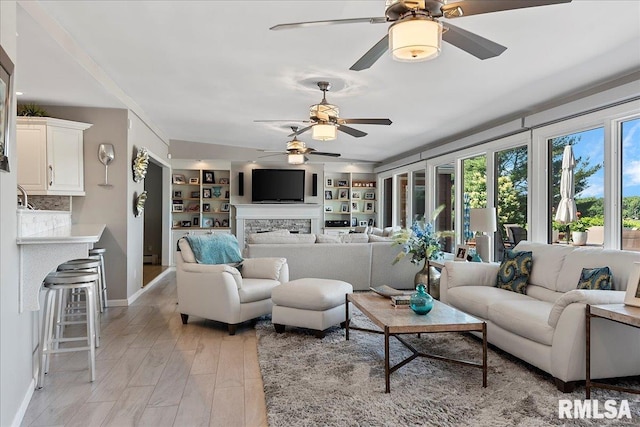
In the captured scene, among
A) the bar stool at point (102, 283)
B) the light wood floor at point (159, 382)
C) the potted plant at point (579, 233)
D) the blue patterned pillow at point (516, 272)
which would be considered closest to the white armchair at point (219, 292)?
the light wood floor at point (159, 382)

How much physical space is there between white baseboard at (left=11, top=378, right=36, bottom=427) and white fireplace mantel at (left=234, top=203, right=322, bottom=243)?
700cm

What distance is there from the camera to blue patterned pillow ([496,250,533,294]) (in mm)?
4000

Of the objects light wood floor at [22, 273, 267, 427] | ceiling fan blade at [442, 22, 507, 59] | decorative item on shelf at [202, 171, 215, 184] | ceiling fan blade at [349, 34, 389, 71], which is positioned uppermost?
ceiling fan blade at [349, 34, 389, 71]

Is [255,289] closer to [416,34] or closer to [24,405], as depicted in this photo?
[24,405]

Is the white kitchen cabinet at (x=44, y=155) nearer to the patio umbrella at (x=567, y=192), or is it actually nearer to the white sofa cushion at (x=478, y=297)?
the white sofa cushion at (x=478, y=297)

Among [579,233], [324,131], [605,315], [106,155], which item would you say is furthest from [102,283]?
[579,233]

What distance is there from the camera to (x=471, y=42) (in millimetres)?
2482

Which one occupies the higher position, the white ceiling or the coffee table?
the white ceiling

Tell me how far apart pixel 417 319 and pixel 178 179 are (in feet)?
26.3

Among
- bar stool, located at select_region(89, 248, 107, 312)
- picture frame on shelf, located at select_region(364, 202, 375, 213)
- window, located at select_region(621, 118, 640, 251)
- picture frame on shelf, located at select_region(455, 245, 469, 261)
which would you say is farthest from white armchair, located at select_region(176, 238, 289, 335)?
picture frame on shelf, located at select_region(364, 202, 375, 213)

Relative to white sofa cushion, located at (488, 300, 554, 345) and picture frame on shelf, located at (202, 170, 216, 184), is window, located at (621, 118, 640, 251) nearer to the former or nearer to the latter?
white sofa cushion, located at (488, 300, 554, 345)

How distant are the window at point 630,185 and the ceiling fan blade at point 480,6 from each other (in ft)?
8.65

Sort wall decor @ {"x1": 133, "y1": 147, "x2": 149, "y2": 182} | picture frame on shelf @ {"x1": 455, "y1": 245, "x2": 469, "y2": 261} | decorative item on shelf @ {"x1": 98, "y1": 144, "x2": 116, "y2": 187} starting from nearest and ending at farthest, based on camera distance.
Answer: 1. decorative item on shelf @ {"x1": 98, "y1": 144, "x2": 116, "y2": 187}
2. picture frame on shelf @ {"x1": 455, "y1": 245, "x2": 469, "y2": 261}
3. wall decor @ {"x1": 133, "y1": 147, "x2": 149, "y2": 182}

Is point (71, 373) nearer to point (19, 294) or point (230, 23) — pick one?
point (19, 294)
